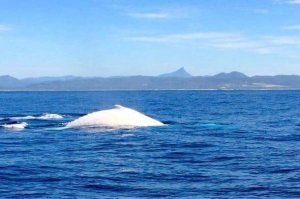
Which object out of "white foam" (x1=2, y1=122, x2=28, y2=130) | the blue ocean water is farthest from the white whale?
"white foam" (x1=2, y1=122, x2=28, y2=130)

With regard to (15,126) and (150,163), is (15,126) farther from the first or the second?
(150,163)

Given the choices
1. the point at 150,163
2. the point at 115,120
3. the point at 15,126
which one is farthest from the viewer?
the point at 15,126

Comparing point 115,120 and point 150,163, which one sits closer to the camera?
point 150,163

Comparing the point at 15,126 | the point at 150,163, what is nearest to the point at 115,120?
the point at 15,126

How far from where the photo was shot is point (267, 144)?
57.0 metres

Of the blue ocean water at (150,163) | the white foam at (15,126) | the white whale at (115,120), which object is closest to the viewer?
the blue ocean water at (150,163)

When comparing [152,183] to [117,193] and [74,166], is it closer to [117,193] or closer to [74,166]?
[117,193]

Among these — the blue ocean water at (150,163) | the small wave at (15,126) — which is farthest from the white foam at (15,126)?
the blue ocean water at (150,163)

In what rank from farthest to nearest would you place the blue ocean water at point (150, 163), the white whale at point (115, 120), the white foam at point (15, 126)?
1. the white foam at point (15, 126)
2. the white whale at point (115, 120)
3. the blue ocean water at point (150, 163)

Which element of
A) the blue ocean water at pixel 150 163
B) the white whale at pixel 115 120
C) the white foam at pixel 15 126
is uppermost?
the white whale at pixel 115 120

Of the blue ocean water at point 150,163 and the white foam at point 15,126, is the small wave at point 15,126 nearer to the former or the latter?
the white foam at point 15,126

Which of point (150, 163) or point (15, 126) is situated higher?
point (15, 126)

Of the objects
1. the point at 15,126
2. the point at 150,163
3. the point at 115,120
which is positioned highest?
the point at 115,120

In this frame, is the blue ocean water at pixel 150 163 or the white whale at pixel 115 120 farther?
the white whale at pixel 115 120
